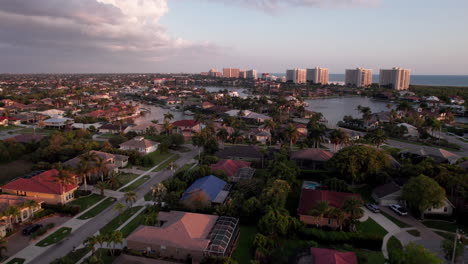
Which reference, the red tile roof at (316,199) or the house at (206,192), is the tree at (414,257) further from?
the house at (206,192)

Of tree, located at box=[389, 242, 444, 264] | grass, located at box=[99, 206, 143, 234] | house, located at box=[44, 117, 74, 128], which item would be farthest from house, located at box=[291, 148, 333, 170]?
house, located at box=[44, 117, 74, 128]

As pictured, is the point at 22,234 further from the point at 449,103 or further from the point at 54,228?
the point at 449,103

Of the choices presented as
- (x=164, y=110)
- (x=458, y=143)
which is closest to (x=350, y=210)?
(x=458, y=143)

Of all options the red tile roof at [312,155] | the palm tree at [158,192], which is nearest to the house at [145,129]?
the red tile roof at [312,155]

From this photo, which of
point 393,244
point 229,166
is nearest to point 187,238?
point 393,244

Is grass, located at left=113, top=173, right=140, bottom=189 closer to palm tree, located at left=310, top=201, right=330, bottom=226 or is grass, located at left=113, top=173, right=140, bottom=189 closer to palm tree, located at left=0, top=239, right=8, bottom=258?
palm tree, located at left=0, top=239, right=8, bottom=258

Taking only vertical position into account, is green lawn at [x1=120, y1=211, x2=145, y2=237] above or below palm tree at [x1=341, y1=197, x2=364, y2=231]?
below
